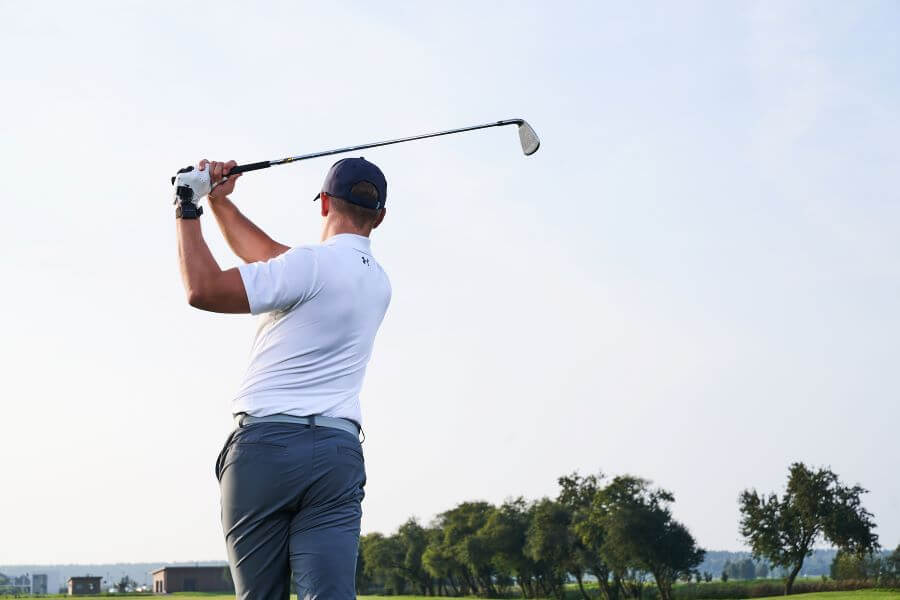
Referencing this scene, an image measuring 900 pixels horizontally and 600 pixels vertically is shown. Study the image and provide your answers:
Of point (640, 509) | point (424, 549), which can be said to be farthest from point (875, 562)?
point (424, 549)

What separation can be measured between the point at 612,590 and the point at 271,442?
Result: 373ft

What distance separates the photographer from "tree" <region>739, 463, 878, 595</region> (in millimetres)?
91062

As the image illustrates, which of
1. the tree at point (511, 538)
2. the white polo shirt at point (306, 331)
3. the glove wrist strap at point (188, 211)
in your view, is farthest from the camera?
the tree at point (511, 538)

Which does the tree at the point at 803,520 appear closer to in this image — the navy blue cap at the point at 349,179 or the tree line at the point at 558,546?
the tree line at the point at 558,546

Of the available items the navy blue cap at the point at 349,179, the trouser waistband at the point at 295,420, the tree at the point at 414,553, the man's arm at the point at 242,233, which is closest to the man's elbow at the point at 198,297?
the trouser waistband at the point at 295,420

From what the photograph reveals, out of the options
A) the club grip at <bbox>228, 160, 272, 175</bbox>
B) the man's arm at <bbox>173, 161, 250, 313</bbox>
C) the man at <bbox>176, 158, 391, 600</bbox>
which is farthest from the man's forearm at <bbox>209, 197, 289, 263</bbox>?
the man's arm at <bbox>173, 161, 250, 313</bbox>

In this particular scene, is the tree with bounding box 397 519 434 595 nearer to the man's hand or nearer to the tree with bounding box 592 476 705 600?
the tree with bounding box 592 476 705 600

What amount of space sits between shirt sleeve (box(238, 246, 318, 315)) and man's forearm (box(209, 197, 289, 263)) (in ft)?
4.71

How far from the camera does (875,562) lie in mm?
98625

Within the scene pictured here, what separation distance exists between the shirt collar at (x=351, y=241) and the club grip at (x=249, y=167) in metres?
0.88

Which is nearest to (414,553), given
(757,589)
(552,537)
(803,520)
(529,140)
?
(552,537)

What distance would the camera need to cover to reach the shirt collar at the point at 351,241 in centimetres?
559

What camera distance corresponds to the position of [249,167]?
6332mm

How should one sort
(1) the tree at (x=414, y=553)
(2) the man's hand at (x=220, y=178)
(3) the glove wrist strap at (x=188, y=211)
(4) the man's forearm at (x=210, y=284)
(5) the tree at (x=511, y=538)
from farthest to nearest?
(1) the tree at (x=414, y=553) → (5) the tree at (x=511, y=538) → (2) the man's hand at (x=220, y=178) → (3) the glove wrist strap at (x=188, y=211) → (4) the man's forearm at (x=210, y=284)
